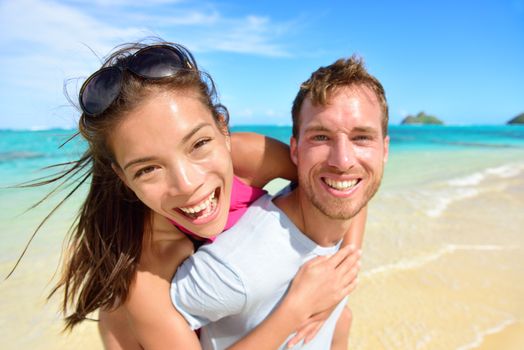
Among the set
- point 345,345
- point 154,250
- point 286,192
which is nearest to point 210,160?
point 154,250

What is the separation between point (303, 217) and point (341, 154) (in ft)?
1.47

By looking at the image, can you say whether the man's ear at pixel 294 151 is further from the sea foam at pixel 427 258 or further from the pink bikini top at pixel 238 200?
the sea foam at pixel 427 258

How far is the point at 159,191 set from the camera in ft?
6.08

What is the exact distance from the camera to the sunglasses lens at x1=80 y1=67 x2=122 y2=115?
1789 mm

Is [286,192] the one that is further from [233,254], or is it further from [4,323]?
[4,323]

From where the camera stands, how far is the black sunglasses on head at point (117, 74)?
5.90ft

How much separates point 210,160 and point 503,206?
735 cm

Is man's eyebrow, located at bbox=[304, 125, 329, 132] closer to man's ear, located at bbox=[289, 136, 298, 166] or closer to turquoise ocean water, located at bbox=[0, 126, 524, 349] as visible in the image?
man's ear, located at bbox=[289, 136, 298, 166]

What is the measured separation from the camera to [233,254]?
2031 mm

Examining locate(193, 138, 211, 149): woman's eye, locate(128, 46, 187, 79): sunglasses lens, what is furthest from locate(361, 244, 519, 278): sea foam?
locate(128, 46, 187, 79): sunglasses lens

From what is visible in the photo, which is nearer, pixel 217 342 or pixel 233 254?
pixel 233 254

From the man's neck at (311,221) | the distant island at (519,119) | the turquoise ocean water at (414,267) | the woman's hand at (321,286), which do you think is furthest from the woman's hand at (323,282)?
the distant island at (519,119)

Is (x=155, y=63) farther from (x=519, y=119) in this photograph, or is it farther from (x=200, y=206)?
(x=519, y=119)

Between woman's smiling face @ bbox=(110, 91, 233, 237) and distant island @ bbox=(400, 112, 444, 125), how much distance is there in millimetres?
131144
